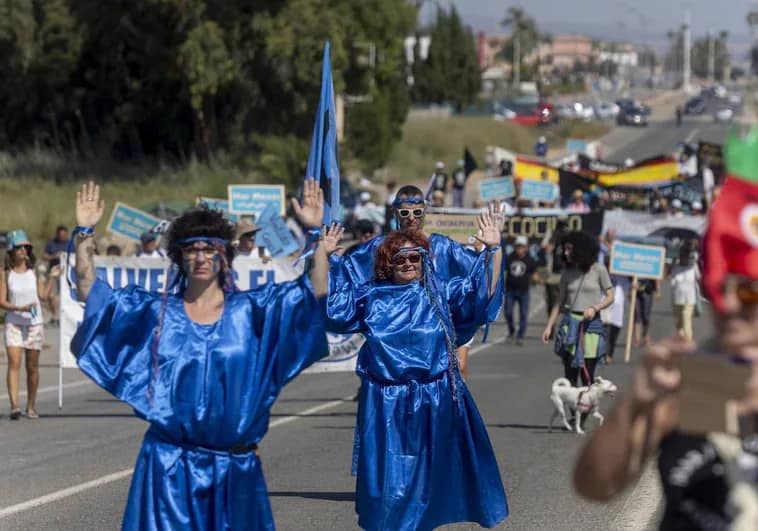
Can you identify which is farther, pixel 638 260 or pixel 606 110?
pixel 606 110

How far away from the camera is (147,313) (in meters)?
5.84

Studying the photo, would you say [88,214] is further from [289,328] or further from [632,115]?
[632,115]

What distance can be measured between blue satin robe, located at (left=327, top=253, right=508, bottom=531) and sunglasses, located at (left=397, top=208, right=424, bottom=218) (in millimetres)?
975

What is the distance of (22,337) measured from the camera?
48.7 ft

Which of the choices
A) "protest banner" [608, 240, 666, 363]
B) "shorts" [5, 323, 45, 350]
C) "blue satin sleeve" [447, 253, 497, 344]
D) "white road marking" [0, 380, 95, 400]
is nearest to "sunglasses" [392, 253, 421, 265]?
"blue satin sleeve" [447, 253, 497, 344]

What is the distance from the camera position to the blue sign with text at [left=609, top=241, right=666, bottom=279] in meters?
21.6

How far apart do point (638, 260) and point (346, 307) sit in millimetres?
14149

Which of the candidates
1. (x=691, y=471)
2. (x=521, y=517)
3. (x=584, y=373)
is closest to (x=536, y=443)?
(x=584, y=373)

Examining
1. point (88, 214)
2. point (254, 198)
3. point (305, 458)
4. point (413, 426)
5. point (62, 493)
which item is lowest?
point (305, 458)

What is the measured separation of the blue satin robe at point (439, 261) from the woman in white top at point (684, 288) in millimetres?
11640

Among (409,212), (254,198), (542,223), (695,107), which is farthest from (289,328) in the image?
(695,107)

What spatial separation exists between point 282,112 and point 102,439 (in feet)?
109

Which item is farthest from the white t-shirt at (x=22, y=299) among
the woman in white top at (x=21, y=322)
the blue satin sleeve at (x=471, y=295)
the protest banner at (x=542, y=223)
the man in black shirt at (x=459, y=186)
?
the man in black shirt at (x=459, y=186)

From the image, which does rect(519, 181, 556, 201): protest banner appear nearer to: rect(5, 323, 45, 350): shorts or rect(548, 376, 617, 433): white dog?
rect(5, 323, 45, 350): shorts
